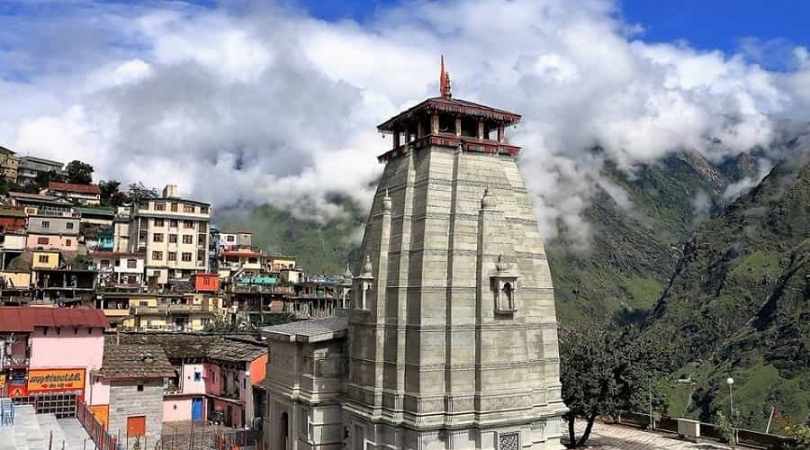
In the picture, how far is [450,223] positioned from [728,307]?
332 ft

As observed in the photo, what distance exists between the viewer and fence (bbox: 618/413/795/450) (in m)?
40.5

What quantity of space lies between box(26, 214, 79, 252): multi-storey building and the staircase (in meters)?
49.2

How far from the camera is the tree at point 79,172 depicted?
111875mm

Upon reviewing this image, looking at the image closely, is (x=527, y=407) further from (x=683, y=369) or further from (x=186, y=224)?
(x=683, y=369)

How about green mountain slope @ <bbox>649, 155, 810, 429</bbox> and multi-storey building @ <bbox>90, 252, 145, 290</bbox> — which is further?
green mountain slope @ <bbox>649, 155, 810, 429</bbox>

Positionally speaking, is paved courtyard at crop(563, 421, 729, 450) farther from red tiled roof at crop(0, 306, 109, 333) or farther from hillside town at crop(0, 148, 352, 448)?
red tiled roof at crop(0, 306, 109, 333)

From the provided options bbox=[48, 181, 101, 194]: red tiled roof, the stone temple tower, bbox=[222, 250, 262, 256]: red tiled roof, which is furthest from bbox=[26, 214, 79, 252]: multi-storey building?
the stone temple tower

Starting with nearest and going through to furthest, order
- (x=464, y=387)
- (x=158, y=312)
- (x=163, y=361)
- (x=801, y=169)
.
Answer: (x=464, y=387) < (x=163, y=361) < (x=158, y=312) < (x=801, y=169)

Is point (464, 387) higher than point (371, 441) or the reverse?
higher

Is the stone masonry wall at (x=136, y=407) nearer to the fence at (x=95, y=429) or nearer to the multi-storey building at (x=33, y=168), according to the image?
the fence at (x=95, y=429)

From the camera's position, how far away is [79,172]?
→ 11244 centimetres

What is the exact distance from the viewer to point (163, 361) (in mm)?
40031

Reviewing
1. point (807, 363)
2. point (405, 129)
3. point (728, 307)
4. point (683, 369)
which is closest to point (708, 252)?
point (728, 307)

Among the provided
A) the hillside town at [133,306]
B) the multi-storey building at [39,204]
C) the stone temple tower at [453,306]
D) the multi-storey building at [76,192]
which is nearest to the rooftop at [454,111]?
the stone temple tower at [453,306]
